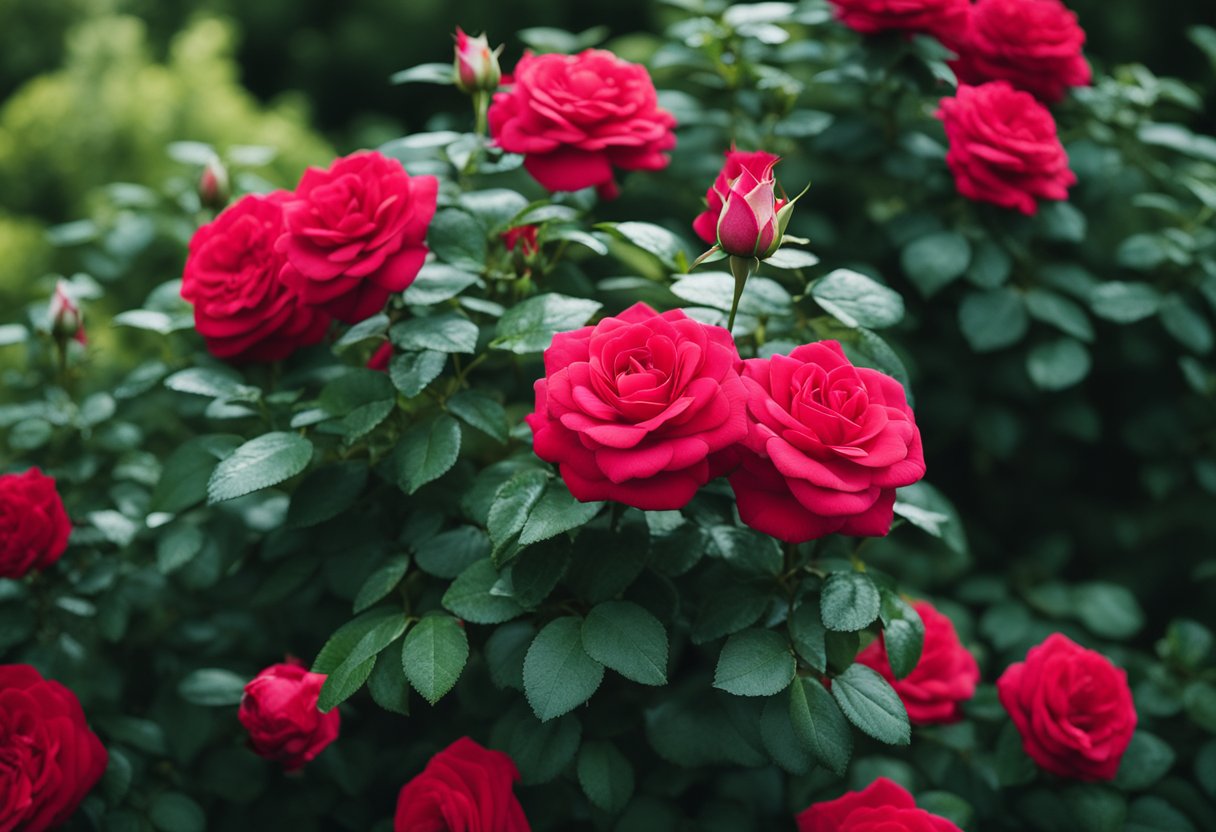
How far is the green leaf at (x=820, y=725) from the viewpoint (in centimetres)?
100

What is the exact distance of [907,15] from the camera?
4.95 ft

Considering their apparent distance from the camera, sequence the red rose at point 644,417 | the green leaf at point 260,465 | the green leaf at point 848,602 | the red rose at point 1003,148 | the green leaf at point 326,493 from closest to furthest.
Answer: the red rose at point 644,417
the green leaf at point 848,602
the green leaf at point 260,465
the green leaf at point 326,493
the red rose at point 1003,148

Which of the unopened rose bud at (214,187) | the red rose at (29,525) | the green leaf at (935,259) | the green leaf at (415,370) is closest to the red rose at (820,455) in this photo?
the green leaf at (415,370)

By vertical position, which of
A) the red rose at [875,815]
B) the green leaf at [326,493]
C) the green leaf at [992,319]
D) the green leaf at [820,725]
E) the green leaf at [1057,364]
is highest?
the green leaf at [326,493]

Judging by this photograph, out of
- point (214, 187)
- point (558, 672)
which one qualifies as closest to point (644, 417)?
point (558, 672)

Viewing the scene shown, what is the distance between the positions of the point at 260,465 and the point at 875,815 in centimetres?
74

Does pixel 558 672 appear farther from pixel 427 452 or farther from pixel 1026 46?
pixel 1026 46

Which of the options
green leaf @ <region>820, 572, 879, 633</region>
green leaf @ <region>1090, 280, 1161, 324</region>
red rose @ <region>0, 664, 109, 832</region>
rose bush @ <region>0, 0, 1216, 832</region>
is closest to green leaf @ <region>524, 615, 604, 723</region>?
rose bush @ <region>0, 0, 1216, 832</region>

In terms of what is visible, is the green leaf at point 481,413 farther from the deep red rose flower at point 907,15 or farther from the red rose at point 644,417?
the deep red rose flower at point 907,15

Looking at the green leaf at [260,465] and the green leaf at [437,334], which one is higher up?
the green leaf at [437,334]

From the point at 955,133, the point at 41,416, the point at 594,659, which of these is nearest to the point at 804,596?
the point at 594,659

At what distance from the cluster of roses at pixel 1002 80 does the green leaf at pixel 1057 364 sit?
220 millimetres

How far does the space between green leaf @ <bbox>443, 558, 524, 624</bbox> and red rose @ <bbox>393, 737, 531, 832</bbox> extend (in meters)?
0.15

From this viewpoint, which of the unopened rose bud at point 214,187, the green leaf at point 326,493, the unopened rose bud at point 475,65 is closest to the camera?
the green leaf at point 326,493
